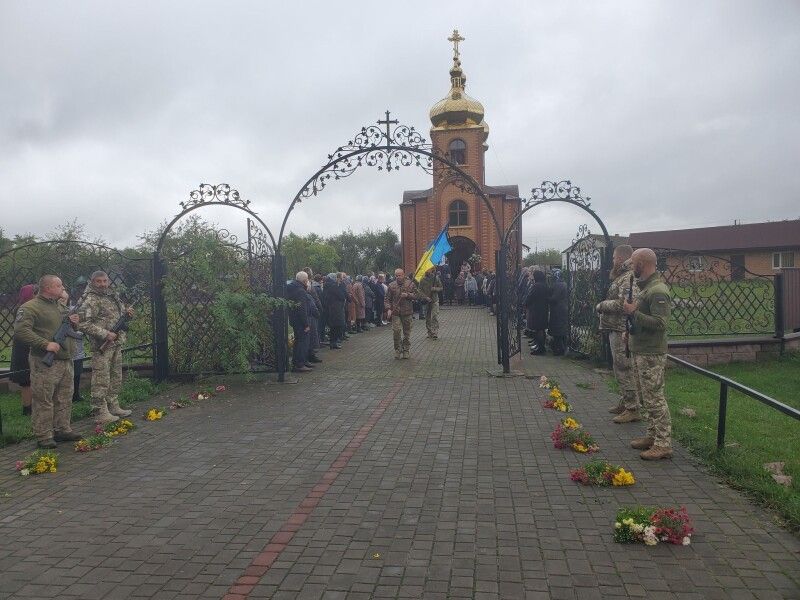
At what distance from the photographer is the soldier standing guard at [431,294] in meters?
17.1

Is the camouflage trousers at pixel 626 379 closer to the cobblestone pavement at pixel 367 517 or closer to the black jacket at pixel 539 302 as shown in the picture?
the cobblestone pavement at pixel 367 517

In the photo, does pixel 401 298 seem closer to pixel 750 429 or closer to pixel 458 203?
pixel 750 429

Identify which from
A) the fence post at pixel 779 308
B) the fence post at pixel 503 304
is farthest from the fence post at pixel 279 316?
the fence post at pixel 779 308

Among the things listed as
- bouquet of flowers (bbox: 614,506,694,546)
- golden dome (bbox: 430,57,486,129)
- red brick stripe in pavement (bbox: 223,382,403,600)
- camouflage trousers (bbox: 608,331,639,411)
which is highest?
golden dome (bbox: 430,57,486,129)

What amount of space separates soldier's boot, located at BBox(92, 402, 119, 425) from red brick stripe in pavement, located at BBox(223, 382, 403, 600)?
3.35 meters

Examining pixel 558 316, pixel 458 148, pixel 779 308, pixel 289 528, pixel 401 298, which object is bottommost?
pixel 289 528

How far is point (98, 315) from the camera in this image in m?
8.77

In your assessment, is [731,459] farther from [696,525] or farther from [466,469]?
[466,469]

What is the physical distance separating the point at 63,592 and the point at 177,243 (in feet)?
29.0

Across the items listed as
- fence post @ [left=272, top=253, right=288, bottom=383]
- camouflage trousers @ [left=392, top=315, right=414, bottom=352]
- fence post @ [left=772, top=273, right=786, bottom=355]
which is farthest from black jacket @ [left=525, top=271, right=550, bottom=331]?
fence post @ [left=272, top=253, right=288, bottom=383]

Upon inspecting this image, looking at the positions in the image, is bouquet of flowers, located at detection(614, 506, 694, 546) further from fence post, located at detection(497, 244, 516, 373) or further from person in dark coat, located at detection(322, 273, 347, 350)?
person in dark coat, located at detection(322, 273, 347, 350)

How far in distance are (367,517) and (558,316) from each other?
32.4ft

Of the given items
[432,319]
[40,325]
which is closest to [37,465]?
[40,325]

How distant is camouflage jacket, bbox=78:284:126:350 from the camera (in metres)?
8.58
